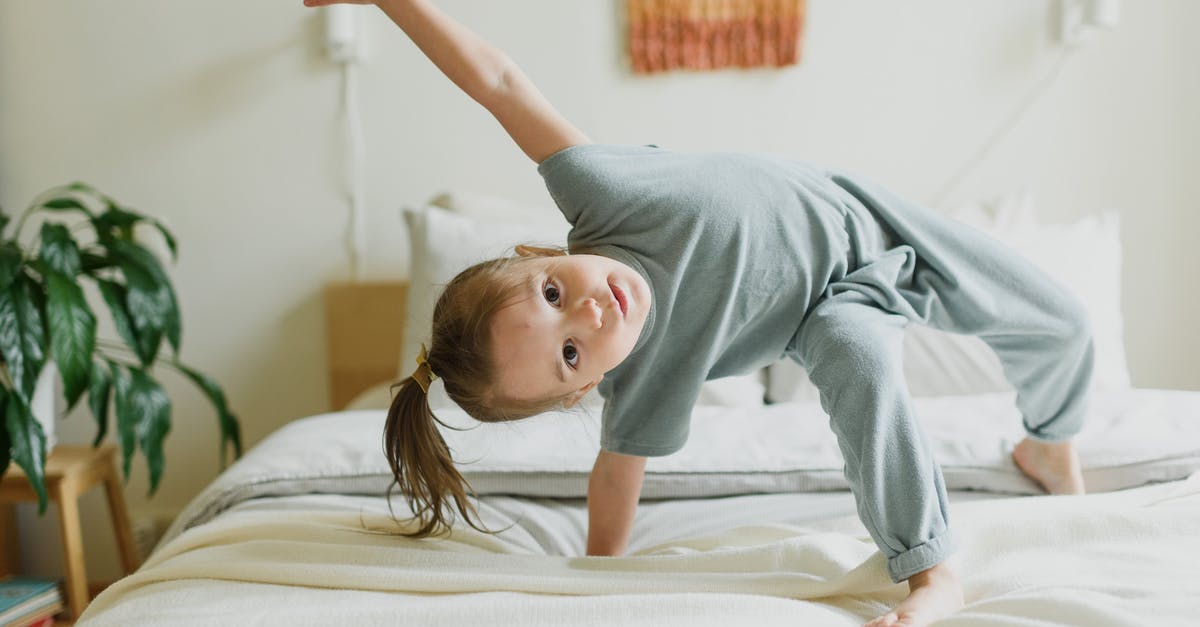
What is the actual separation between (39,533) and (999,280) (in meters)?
2.34

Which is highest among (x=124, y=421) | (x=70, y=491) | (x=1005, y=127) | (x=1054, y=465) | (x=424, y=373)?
(x=1005, y=127)

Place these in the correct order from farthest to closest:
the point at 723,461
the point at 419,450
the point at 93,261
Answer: the point at 93,261, the point at 723,461, the point at 419,450

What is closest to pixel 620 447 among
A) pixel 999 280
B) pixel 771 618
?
pixel 771 618

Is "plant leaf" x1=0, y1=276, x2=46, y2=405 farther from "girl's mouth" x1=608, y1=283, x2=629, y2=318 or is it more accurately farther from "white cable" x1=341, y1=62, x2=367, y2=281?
"girl's mouth" x1=608, y1=283, x2=629, y2=318

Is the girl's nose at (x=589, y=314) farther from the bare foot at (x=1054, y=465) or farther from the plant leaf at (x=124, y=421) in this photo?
the plant leaf at (x=124, y=421)

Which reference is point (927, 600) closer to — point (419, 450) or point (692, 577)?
point (692, 577)

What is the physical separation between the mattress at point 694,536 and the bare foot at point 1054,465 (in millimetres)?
36

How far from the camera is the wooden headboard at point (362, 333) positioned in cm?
242

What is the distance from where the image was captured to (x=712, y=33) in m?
2.38

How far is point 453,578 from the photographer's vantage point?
1.06m

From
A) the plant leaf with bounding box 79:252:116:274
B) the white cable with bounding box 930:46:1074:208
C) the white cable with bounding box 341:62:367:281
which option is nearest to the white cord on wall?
the white cable with bounding box 341:62:367:281

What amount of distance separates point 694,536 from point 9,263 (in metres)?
1.36

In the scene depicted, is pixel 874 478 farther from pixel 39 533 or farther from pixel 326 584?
pixel 39 533

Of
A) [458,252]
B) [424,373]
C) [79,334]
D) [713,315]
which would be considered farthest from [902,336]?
[79,334]
